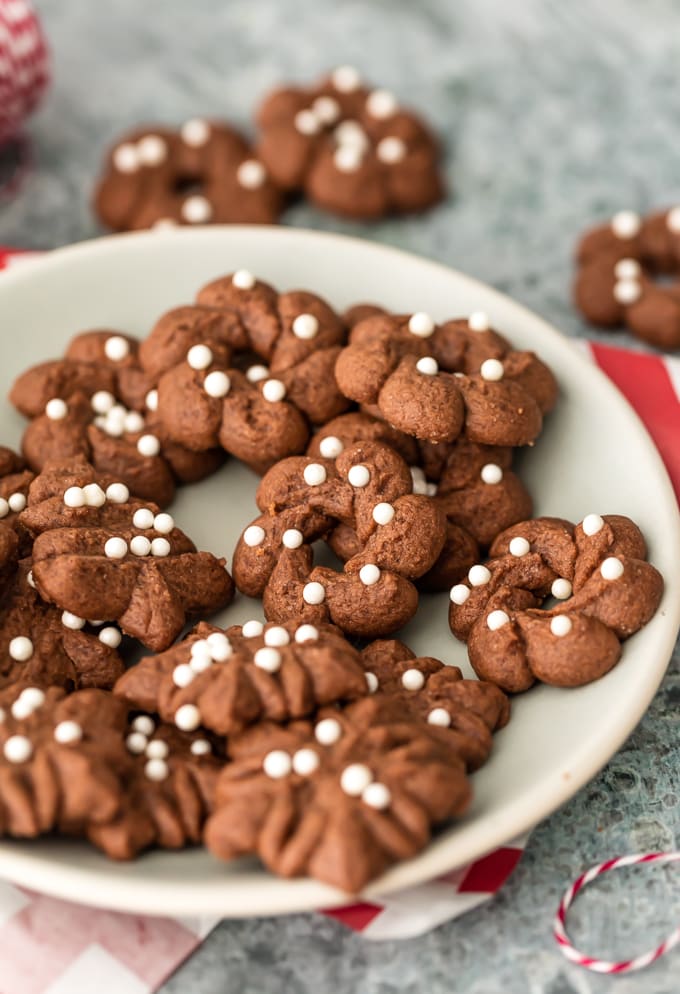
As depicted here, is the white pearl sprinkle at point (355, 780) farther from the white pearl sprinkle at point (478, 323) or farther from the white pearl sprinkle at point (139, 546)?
the white pearl sprinkle at point (478, 323)

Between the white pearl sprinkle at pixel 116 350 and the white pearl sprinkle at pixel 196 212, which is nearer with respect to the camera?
the white pearl sprinkle at pixel 116 350

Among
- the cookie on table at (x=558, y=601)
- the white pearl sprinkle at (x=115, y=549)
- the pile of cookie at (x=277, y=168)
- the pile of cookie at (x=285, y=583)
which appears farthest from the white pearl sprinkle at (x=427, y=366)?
the pile of cookie at (x=277, y=168)

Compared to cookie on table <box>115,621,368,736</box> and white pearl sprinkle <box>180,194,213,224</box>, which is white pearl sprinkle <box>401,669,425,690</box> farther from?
white pearl sprinkle <box>180,194,213,224</box>

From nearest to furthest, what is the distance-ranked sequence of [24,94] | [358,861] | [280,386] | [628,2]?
1. [358,861]
2. [280,386]
3. [24,94]
4. [628,2]

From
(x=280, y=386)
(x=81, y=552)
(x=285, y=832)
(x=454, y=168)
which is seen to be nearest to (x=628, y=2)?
(x=454, y=168)

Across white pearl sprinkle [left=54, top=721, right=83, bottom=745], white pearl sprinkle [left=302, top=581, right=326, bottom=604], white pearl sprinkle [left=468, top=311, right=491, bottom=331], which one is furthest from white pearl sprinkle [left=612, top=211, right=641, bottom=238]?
white pearl sprinkle [left=54, top=721, right=83, bottom=745]

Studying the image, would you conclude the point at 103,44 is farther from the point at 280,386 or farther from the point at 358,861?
the point at 358,861

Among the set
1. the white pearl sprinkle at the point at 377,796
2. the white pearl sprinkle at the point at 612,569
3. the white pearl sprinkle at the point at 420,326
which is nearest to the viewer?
the white pearl sprinkle at the point at 377,796
